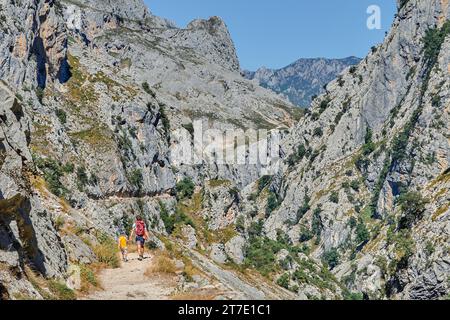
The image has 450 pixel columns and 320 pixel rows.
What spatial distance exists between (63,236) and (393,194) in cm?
15924

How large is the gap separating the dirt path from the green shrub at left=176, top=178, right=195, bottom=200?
316 feet

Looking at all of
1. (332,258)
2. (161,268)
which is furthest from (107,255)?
(332,258)

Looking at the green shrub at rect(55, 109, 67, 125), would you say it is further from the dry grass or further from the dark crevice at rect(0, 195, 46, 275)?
the dark crevice at rect(0, 195, 46, 275)

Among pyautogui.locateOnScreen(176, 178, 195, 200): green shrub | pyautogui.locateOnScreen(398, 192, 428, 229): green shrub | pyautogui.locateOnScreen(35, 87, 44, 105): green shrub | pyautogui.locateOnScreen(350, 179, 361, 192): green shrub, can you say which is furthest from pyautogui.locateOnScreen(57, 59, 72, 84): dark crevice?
pyautogui.locateOnScreen(350, 179, 361, 192): green shrub

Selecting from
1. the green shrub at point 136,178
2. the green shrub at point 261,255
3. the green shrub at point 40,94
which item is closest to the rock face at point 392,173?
the green shrub at point 261,255

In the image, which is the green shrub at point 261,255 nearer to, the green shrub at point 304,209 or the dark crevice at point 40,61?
the dark crevice at point 40,61

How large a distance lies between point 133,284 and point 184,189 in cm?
10305

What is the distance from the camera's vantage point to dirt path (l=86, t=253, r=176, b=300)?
62.6 feet

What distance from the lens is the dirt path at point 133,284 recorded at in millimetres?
19075

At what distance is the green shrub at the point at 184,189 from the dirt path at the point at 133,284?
9638 cm

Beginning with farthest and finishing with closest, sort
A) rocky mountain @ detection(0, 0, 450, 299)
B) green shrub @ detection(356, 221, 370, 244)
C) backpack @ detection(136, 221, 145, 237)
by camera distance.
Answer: green shrub @ detection(356, 221, 370, 244)
backpack @ detection(136, 221, 145, 237)
rocky mountain @ detection(0, 0, 450, 299)
